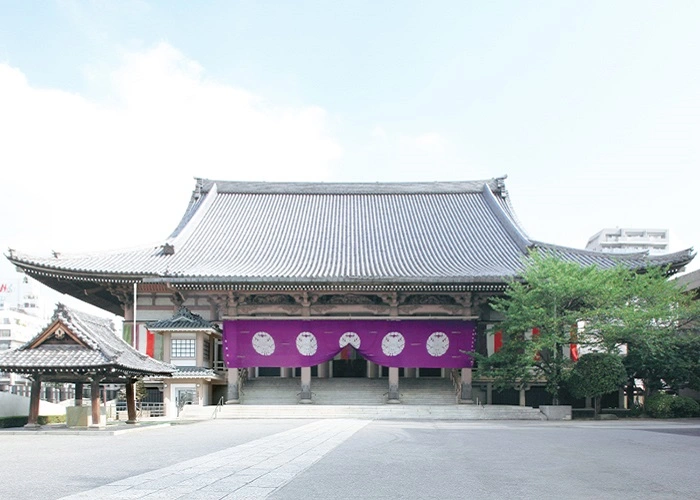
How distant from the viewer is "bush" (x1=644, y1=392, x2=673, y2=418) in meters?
22.6

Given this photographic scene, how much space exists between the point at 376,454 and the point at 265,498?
4.53 m

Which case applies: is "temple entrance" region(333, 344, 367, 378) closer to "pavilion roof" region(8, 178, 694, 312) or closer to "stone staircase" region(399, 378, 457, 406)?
"stone staircase" region(399, 378, 457, 406)

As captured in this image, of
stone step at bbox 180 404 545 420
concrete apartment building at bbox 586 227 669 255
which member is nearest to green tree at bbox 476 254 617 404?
stone step at bbox 180 404 545 420

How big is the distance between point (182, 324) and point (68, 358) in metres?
8.47

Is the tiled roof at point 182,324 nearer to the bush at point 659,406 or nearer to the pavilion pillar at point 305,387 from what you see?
the pavilion pillar at point 305,387

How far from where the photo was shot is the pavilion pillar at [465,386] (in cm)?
2636

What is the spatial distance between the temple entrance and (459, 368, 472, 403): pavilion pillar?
6.17 meters

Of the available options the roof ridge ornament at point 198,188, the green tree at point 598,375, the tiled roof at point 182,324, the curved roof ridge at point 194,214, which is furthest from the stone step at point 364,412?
the roof ridge ornament at point 198,188

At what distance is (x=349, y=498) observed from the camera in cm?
713

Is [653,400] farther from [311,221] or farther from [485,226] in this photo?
[311,221]

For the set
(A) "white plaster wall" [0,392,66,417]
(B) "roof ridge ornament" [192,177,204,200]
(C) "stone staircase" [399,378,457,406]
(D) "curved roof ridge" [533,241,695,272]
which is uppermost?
(B) "roof ridge ornament" [192,177,204,200]

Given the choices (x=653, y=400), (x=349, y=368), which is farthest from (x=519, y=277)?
(x=349, y=368)

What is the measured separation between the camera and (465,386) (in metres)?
26.6

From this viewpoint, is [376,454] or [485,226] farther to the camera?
[485,226]
